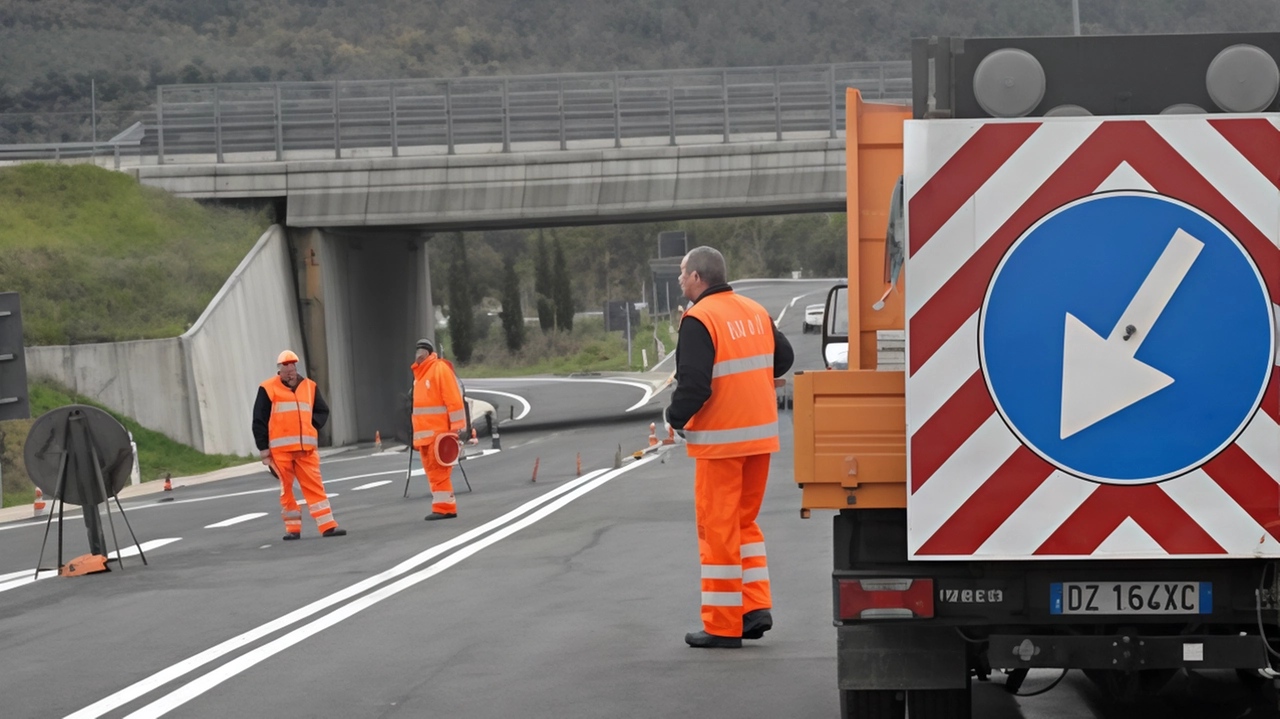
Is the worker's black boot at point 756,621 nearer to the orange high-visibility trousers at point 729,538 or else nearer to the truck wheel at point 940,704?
the orange high-visibility trousers at point 729,538

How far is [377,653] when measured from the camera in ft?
26.5

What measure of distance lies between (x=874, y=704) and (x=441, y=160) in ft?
109

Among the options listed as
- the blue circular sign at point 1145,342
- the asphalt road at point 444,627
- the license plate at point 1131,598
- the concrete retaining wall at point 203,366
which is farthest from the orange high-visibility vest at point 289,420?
the concrete retaining wall at point 203,366

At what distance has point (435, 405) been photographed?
15.7m

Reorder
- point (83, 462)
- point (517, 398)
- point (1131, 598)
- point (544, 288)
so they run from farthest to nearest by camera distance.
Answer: point (544, 288), point (517, 398), point (83, 462), point (1131, 598)

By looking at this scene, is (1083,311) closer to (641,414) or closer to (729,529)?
(729,529)

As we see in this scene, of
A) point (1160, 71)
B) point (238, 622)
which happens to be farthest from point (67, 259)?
point (1160, 71)

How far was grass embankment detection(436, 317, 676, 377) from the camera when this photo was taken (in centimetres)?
8006

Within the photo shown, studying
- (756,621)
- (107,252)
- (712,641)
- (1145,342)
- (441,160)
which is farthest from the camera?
(441,160)

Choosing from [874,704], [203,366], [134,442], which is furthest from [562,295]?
[874,704]

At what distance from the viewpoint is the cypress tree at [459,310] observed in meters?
85.0

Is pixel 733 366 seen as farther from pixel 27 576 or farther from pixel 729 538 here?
pixel 27 576

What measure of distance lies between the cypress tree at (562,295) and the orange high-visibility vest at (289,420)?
224 feet

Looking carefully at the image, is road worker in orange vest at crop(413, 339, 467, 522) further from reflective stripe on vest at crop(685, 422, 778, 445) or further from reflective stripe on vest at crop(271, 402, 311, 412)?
reflective stripe on vest at crop(685, 422, 778, 445)
